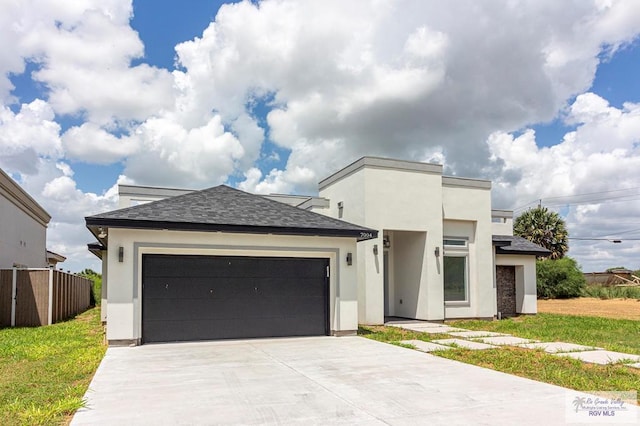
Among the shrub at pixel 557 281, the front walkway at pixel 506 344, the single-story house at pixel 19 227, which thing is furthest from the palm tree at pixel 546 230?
the single-story house at pixel 19 227

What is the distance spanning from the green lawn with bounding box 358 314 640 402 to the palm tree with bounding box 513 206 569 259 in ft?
74.9

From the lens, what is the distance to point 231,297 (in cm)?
1188

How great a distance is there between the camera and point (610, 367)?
27.9ft

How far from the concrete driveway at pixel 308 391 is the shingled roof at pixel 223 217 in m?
2.80

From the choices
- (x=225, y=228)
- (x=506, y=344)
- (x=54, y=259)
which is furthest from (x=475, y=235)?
(x=54, y=259)

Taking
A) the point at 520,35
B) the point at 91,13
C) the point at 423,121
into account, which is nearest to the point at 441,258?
the point at 423,121

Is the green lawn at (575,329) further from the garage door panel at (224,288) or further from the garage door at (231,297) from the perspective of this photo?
the garage door panel at (224,288)

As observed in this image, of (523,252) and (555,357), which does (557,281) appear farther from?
(555,357)

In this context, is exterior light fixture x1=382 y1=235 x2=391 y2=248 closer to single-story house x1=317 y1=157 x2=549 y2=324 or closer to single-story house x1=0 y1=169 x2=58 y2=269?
single-story house x1=317 y1=157 x2=549 y2=324

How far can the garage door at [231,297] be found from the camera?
11.3m

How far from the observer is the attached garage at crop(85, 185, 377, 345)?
428 inches

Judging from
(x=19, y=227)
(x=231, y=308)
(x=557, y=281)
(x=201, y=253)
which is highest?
(x=19, y=227)

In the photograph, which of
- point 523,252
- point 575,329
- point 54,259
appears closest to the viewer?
point 575,329

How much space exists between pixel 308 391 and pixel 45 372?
475cm
